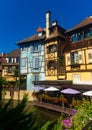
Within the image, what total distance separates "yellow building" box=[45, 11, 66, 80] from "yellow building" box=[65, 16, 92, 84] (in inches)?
106

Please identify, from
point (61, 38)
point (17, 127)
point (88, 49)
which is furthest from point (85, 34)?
point (17, 127)

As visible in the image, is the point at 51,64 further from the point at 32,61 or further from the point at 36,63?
the point at 32,61

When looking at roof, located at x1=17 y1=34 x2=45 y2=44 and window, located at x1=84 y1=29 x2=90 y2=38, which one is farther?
roof, located at x1=17 y1=34 x2=45 y2=44

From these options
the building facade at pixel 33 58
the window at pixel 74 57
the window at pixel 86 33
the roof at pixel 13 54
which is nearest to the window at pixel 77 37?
the window at pixel 86 33

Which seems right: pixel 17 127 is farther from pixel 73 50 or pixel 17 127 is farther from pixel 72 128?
pixel 73 50

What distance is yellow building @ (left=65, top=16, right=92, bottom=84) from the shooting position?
27.2 meters

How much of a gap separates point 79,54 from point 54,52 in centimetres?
669

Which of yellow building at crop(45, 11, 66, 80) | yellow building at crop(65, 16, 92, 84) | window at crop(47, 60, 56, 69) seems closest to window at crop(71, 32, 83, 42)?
yellow building at crop(65, 16, 92, 84)

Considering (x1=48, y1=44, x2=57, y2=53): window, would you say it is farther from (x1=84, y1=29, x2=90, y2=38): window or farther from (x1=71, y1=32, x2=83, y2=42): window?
(x1=84, y1=29, x2=90, y2=38): window

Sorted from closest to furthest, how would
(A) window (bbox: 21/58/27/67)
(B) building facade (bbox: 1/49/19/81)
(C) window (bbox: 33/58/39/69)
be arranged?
(C) window (bbox: 33/58/39/69), (A) window (bbox: 21/58/27/67), (B) building facade (bbox: 1/49/19/81)

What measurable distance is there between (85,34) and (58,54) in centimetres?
727

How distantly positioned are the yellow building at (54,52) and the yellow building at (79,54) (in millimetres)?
2691

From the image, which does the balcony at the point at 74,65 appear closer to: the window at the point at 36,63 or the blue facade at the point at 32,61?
the blue facade at the point at 32,61

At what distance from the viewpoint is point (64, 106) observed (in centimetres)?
2311
